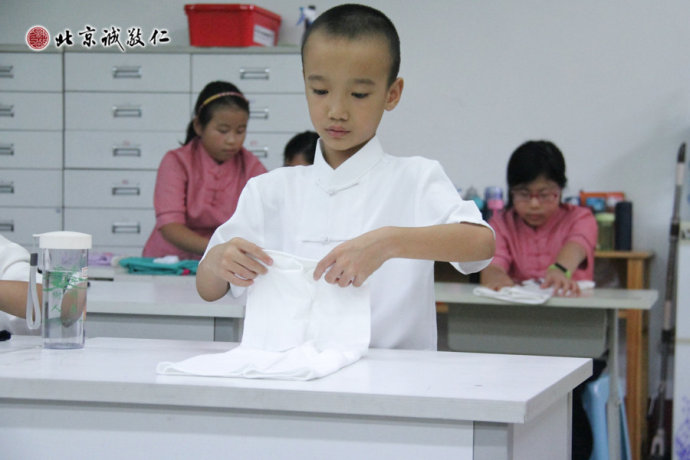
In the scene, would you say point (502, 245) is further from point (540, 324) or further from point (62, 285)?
point (62, 285)

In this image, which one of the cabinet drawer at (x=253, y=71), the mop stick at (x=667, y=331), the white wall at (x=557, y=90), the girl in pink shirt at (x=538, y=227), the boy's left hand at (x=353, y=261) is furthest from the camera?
the cabinet drawer at (x=253, y=71)

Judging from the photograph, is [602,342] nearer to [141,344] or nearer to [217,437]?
[141,344]

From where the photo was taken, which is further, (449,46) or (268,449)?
(449,46)

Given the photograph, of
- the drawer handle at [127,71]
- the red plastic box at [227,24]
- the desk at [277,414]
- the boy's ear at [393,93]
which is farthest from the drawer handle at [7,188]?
the desk at [277,414]

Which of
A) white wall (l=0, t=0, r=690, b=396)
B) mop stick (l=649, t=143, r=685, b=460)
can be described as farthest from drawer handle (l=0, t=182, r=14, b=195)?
mop stick (l=649, t=143, r=685, b=460)

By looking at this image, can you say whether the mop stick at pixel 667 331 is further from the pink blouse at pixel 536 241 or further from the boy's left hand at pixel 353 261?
the boy's left hand at pixel 353 261

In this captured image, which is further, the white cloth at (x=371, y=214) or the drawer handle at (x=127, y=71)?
the drawer handle at (x=127, y=71)

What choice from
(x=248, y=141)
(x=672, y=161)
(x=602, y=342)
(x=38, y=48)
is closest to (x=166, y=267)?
(x=602, y=342)

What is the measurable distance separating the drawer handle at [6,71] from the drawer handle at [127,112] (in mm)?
616

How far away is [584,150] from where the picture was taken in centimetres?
445

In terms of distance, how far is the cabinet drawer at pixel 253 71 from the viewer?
14.6 feet

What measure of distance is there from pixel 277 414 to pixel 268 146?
11.9ft

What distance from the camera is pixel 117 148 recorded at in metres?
4.61

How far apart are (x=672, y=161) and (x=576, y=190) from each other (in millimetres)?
478
